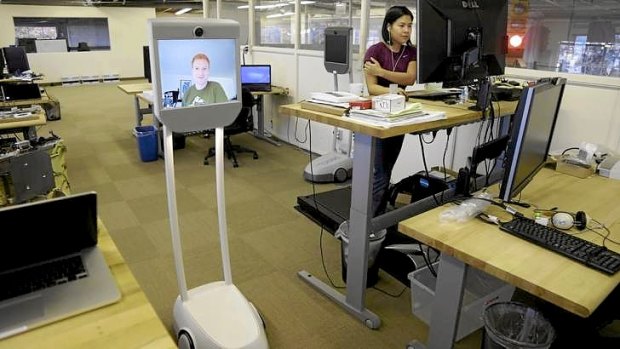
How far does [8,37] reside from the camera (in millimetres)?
11352

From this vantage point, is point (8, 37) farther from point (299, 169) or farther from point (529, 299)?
point (529, 299)

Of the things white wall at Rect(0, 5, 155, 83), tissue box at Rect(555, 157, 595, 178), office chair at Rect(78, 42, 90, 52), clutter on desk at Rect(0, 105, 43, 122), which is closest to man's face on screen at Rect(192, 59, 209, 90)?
tissue box at Rect(555, 157, 595, 178)

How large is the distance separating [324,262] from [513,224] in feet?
5.25

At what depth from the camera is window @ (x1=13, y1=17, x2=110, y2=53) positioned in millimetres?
11664

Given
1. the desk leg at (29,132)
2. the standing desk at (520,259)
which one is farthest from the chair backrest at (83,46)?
the standing desk at (520,259)

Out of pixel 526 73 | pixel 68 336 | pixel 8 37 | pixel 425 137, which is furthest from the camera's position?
pixel 8 37

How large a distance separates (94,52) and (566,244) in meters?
13.6

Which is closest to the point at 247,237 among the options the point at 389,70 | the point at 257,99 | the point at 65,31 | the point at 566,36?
the point at 389,70

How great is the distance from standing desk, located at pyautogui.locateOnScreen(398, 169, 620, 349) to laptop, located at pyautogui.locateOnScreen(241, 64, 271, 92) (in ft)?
14.0

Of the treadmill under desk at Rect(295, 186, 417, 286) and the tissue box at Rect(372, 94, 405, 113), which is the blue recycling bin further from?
the tissue box at Rect(372, 94, 405, 113)

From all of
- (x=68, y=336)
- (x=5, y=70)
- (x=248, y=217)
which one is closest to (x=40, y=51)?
(x=5, y=70)

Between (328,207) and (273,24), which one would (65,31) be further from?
(328,207)

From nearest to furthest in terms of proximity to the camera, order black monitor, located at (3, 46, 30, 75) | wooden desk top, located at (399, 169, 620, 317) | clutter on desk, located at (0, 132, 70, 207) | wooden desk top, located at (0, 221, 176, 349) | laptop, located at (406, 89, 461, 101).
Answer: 1. wooden desk top, located at (0, 221, 176, 349)
2. wooden desk top, located at (399, 169, 620, 317)
3. laptop, located at (406, 89, 461, 101)
4. clutter on desk, located at (0, 132, 70, 207)
5. black monitor, located at (3, 46, 30, 75)

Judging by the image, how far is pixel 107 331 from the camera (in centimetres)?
94
